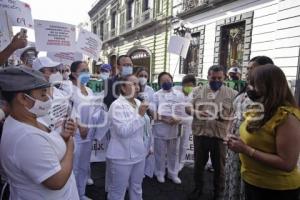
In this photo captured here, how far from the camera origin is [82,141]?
4.09 metres

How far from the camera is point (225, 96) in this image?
13.8ft

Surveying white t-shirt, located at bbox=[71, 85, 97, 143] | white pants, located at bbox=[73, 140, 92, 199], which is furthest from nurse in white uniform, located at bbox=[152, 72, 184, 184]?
white pants, located at bbox=[73, 140, 92, 199]

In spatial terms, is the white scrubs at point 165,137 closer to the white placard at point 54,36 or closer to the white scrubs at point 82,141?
the white scrubs at point 82,141

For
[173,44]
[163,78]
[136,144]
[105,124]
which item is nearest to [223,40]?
[173,44]

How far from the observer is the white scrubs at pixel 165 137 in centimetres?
512

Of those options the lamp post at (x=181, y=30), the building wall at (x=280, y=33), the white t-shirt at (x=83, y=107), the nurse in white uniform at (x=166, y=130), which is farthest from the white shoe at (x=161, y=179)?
the lamp post at (x=181, y=30)

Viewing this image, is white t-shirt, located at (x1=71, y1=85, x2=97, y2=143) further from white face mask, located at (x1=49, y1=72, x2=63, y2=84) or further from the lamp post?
the lamp post

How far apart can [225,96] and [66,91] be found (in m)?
2.10

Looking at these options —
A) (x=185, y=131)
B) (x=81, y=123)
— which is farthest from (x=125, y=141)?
(x=185, y=131)

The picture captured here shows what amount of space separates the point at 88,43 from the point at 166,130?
85.6 inches

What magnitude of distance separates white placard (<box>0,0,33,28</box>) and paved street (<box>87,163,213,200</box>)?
8.79 feet

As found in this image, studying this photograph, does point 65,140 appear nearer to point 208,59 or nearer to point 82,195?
point 82,195

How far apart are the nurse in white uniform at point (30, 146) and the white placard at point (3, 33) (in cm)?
242

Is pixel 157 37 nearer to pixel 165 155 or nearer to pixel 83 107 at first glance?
pixel 165 155
